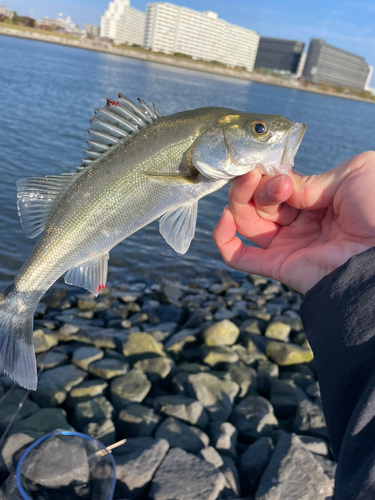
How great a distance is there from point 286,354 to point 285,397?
3.94 feet

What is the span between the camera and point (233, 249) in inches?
143

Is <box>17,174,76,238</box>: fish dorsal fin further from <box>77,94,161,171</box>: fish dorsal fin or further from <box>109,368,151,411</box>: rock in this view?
<box>109,368,151,411</box>: rock

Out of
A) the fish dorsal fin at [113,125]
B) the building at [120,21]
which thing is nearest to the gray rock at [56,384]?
the fish dorsal fin at [113,125]

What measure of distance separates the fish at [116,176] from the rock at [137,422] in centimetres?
224

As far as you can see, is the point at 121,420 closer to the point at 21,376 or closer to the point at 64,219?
the point at 21,376

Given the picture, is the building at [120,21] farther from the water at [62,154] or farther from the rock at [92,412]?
the rock at [92,412]

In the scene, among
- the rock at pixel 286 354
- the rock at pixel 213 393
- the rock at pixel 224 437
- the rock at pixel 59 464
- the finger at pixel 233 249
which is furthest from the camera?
the rock at pixel 286 354

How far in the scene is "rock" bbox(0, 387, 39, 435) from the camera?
445 centimetres

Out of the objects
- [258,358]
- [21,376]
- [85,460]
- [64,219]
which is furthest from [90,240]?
[258,358]

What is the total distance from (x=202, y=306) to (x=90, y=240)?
19.6 ft

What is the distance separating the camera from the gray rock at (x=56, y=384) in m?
5.05

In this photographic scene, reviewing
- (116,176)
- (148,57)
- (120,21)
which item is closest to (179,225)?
(116,176)

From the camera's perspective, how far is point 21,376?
9.19ft

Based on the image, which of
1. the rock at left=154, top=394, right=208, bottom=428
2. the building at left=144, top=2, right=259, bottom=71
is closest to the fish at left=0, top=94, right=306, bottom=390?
the rock at left=154, top=394, right=208, bottom=428
